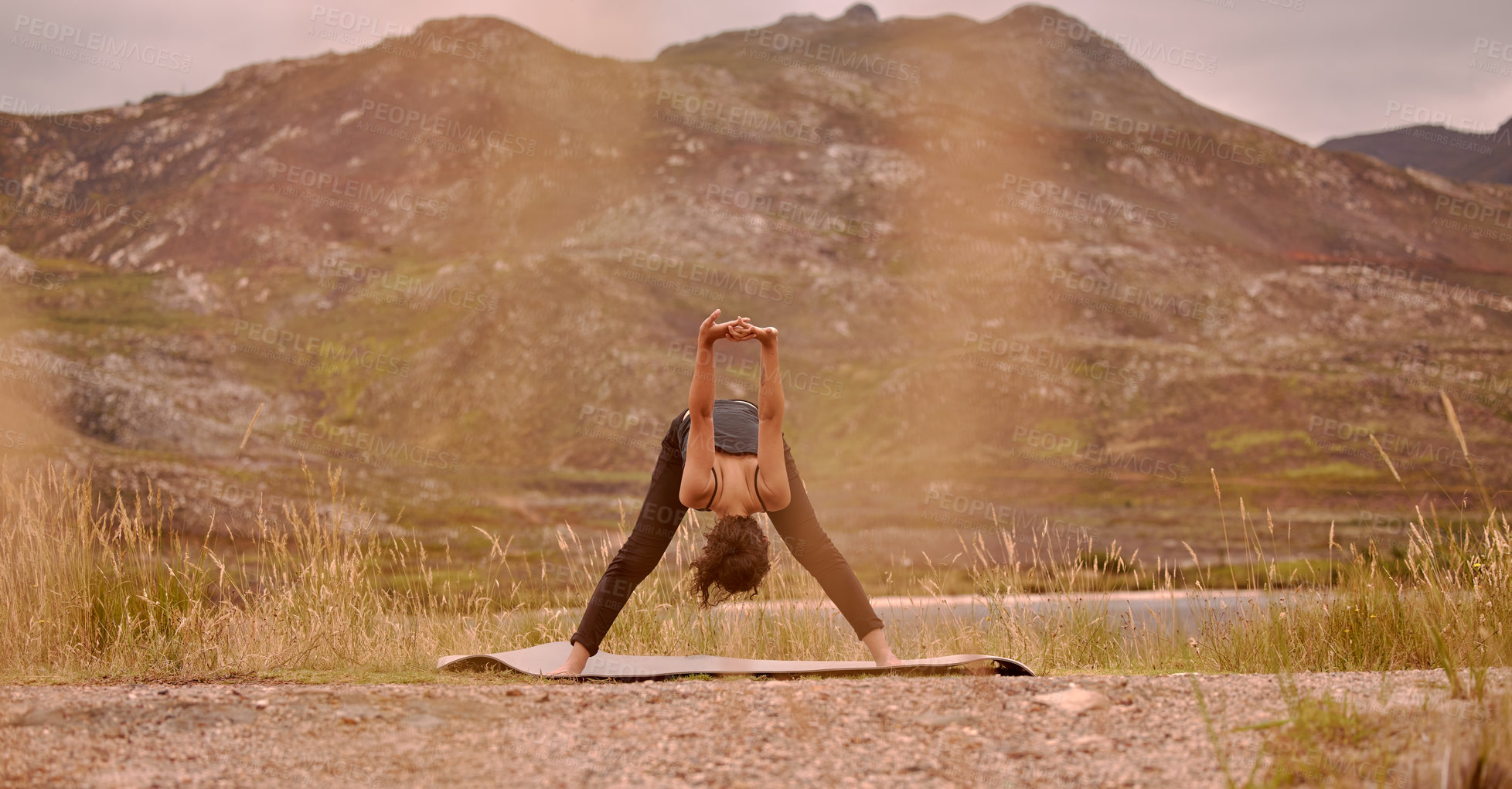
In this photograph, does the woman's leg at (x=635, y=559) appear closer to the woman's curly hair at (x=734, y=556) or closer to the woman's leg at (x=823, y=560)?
the woman's curly hair at (x=734, y=556)

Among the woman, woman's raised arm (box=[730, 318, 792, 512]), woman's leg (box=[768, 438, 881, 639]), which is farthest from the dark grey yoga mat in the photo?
woman's raised arm (box=[730, 318, 792, 512])

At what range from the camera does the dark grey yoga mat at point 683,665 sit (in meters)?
5.45

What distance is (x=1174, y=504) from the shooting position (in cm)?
3769

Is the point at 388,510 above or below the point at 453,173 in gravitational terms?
below

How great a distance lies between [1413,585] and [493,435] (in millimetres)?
35580

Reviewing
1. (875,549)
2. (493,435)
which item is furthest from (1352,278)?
(493,435)

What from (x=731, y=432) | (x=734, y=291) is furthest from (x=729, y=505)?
(x=734, y=291)

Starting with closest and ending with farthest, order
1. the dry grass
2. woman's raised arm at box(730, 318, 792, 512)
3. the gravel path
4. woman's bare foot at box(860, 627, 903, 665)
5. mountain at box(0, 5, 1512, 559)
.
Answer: the gravel path, woman's raised arm at box(730, 318, 792, 512), woman's bare foot at box(860, 627, 903, 665), the dry grass, mountain at box(0, 5, 1512, 559)

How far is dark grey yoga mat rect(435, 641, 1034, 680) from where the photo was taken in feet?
17.9

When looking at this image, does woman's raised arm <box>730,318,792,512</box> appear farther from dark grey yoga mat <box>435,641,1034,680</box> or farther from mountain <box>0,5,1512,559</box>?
mountain <box>0,5,1512,559</box>

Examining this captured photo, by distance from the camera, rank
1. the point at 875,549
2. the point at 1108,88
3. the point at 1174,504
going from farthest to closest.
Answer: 1. the point at 1108,88
2. the point at 1174,504
3. the point at 875,549

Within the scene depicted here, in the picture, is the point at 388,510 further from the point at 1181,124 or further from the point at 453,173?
the point at 1181,124

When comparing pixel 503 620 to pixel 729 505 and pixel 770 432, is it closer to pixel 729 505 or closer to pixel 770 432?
pixel 729 505

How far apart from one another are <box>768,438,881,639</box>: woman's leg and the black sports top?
0.22m
